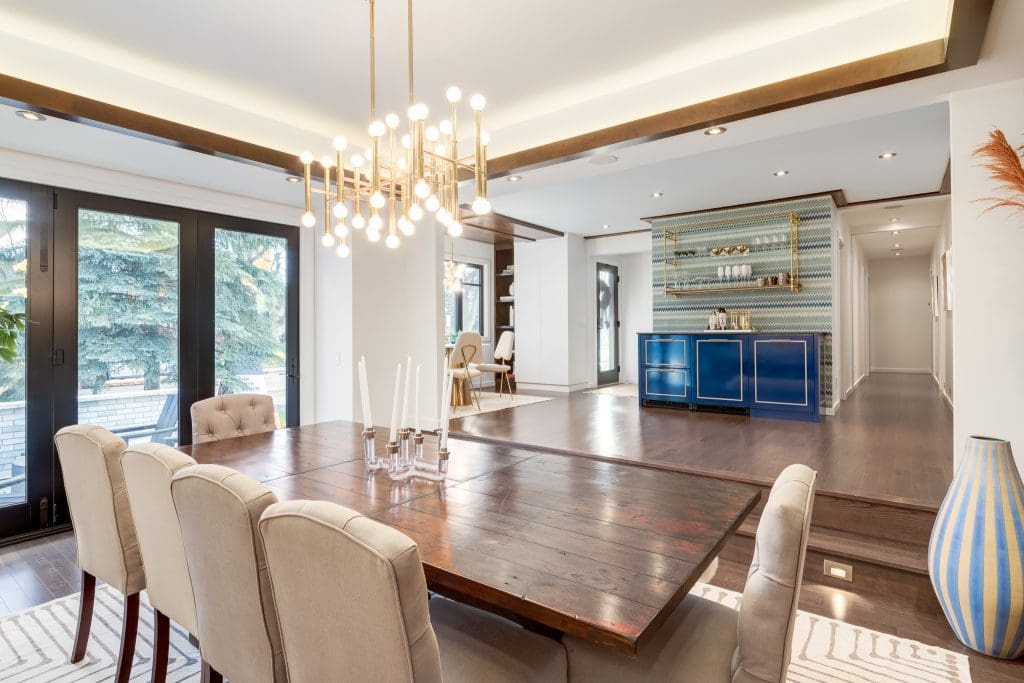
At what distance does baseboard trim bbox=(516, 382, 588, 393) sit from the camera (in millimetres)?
8734

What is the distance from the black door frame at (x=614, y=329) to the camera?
941 cm

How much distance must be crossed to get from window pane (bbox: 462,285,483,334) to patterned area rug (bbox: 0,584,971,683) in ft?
23.4

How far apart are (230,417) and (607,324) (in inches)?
304

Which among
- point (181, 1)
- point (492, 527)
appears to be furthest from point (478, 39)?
point (492, 527)

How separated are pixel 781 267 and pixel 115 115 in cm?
658

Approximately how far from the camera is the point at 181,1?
2480 millimetres

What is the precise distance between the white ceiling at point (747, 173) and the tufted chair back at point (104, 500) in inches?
129

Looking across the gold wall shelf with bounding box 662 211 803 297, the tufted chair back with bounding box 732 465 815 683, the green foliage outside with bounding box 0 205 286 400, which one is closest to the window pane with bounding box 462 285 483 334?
the gold wall shelf with bounding box 662 211 803 297

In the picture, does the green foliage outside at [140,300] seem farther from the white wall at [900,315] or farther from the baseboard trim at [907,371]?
the white wall at [900,315]

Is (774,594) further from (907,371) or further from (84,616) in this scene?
(907,371)

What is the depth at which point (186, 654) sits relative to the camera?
86.5 inches

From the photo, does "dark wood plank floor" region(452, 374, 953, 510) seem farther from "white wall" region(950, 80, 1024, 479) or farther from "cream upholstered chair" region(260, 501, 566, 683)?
"cream upholstered chair" region(260, 501, 566, 683)

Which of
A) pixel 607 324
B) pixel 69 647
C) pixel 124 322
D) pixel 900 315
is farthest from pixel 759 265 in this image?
pixel 900 315

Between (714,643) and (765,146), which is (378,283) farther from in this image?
(714,643)
